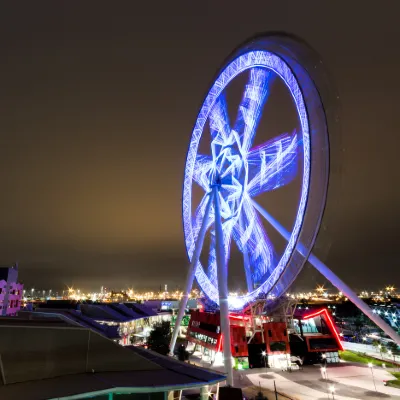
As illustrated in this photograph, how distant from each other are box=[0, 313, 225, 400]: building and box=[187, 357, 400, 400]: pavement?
15663 mm

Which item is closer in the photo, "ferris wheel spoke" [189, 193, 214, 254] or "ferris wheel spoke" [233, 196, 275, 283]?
"ferris wheel spoke" [233, 196, 275, 283]

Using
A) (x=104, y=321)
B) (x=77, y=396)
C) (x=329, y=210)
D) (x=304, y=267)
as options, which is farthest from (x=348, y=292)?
(x=104, y=321)

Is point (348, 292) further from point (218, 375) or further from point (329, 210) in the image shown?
point (218, 375)

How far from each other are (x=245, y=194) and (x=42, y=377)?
17480 millimetres

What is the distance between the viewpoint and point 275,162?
19312 millimetres

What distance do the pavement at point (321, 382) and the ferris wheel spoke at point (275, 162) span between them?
43.0 ft

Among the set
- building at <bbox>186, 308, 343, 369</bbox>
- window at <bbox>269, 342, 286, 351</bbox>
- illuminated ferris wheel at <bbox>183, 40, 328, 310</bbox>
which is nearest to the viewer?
illuminated ferris wheel at <bbox>183, 40, 328, 310</bbox>

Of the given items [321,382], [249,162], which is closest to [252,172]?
[249,162]

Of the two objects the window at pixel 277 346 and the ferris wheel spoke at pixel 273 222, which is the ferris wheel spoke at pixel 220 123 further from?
the window at pixel 277 346

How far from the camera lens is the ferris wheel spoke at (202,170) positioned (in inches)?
1080

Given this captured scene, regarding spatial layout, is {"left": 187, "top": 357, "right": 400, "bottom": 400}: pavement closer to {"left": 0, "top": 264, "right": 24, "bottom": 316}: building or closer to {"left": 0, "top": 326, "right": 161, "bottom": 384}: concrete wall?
{"left": 0, "top": 326, "right": 161, "bottom": 384}: concrete wall

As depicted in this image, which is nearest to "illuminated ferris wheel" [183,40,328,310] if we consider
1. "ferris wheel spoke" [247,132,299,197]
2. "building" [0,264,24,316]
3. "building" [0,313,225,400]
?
"ferris wheel spoke" [247,132,299,197]

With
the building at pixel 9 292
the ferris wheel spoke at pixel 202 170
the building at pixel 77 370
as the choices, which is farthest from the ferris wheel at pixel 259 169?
the building at pixel 9 292

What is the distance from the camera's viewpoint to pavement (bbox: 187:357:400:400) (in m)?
20.8
